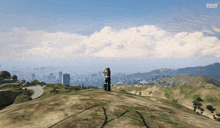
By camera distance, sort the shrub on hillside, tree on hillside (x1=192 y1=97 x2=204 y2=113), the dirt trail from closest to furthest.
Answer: the dirt trail → the shrub on hillside → tree on hillside (x1=192 y1=97 x2=204 y2=113)

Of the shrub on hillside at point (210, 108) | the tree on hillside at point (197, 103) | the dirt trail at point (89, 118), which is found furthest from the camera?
the tree on hillside at point (197, 103)

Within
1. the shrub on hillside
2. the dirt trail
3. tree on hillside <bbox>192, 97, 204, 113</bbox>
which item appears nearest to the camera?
the dirt trail

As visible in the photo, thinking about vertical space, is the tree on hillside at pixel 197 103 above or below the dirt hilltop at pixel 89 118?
below

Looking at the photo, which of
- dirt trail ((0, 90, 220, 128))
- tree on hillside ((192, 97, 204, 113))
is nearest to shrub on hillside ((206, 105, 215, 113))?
tree on hillside ((192, 97, 204, 113))

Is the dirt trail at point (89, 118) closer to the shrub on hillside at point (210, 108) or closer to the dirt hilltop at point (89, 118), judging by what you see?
the dirt hilltop at point (89, 118)

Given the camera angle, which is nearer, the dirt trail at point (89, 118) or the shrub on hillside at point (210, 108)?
the dirt trail at point (89, 118)

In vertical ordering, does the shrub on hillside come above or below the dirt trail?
below

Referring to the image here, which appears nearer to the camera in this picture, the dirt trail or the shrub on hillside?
the dirt trail

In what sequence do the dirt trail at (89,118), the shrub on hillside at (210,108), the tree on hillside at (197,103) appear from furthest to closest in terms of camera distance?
the tree on hillside at (197,103)
the shrub on hillside at (210,108)
the dirt trail at (89,118)

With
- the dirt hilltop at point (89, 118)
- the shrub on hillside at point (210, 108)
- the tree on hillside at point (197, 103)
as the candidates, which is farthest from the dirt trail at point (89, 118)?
the tree on hillside at point (197, 103)

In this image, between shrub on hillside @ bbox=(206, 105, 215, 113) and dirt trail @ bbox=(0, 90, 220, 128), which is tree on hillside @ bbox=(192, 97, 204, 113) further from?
dirt trail @ bbox=(0, 90, 220, 128)

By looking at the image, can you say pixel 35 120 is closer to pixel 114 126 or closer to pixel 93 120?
pixel 93 120
